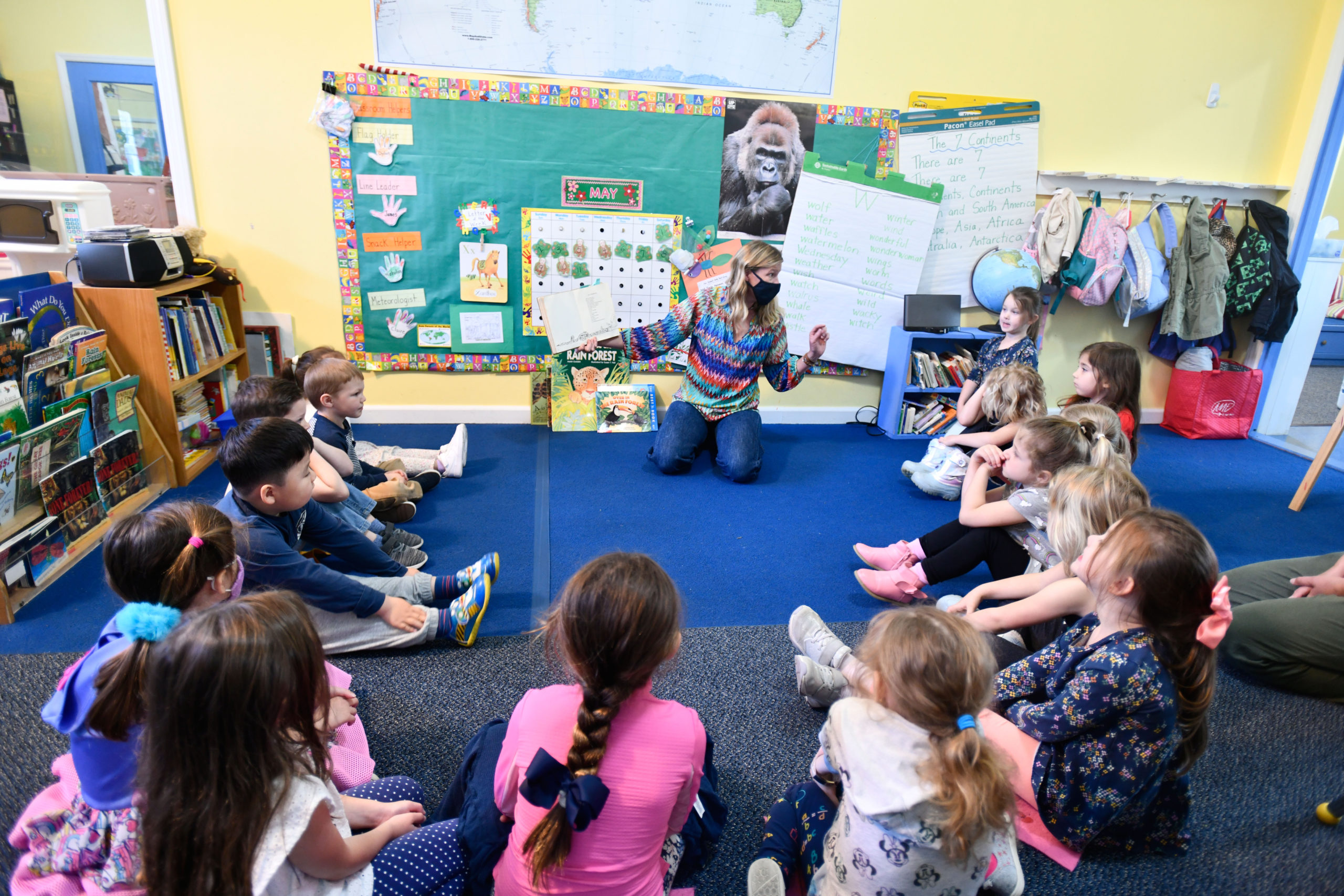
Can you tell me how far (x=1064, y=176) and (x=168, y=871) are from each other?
A: 468 centimetres

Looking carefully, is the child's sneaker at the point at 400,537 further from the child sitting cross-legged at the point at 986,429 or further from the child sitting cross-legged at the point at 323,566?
the child sitting cross-legged at the point at 986,429

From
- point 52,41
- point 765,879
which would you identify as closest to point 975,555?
point 765,879

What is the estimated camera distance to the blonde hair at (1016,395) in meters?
2.93

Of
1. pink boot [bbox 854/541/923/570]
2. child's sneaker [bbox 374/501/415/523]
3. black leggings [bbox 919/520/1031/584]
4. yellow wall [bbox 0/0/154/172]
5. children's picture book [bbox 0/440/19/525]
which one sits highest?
yellow wall [bbox 0/0/154/172]

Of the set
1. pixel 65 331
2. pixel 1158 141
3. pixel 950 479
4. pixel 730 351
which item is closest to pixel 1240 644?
pixel 950 479

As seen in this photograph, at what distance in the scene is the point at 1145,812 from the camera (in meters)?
1.51

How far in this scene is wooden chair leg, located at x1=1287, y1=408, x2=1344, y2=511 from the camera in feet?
10.8

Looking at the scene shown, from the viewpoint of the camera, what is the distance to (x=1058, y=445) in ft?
7.12

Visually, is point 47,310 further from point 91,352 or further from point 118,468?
point 118,468

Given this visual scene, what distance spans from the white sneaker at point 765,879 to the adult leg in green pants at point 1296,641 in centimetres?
169

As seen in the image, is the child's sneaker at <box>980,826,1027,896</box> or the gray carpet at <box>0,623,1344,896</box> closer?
the child's sneaker at <box>980,826,1027,896</box>

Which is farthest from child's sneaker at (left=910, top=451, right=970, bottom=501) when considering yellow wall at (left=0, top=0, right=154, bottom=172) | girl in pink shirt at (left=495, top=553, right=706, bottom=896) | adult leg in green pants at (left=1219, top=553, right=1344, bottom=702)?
yellow wall at (left=0, top=0, right=154, bottom=172)

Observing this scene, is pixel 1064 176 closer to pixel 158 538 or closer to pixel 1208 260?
pixel 1208 260

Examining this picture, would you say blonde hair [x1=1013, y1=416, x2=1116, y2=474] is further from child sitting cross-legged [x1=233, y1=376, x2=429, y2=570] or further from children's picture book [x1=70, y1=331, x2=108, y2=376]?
children's picture book [x1=70, y1=331, x2=108, y2=376]
